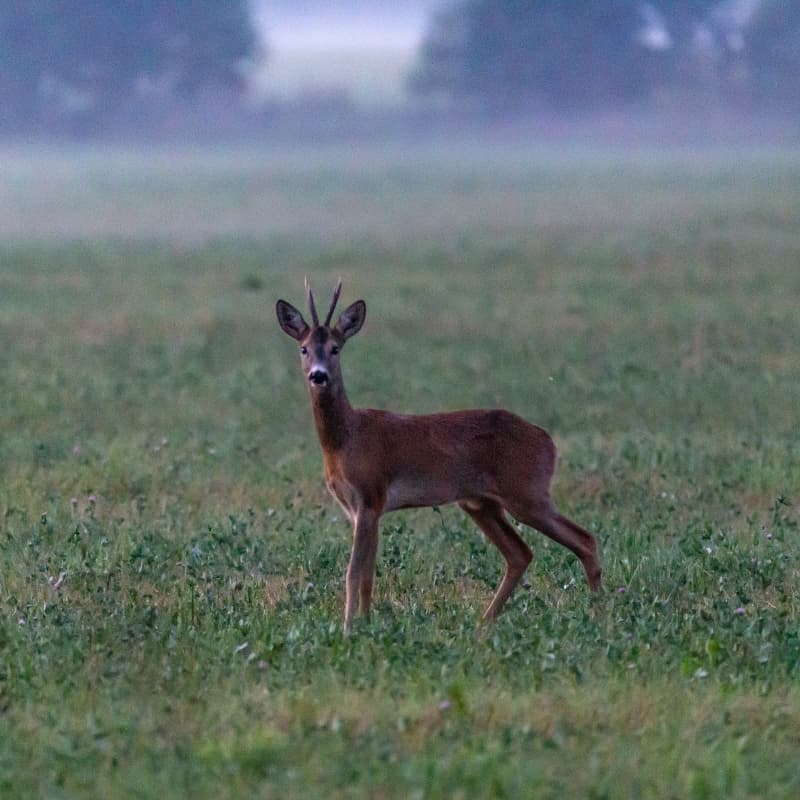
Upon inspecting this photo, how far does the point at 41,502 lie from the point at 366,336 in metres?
9.95

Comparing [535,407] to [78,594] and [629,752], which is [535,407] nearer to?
[78,594]

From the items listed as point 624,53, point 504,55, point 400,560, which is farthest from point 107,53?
point 400,560

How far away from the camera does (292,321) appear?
9.09 m

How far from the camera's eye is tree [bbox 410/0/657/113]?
108 meters

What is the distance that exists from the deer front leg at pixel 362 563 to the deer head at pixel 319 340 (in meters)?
0.63

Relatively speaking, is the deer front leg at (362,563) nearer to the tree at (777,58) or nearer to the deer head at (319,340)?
the deer head at (319,340)

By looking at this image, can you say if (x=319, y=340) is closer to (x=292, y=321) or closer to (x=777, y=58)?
(x=292, y=321)

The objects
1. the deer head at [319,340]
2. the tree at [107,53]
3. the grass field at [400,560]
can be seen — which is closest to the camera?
the grass field at [400,560]

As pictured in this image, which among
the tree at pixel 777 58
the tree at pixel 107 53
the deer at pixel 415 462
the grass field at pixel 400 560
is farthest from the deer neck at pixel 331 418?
the tree at pixel 107 53

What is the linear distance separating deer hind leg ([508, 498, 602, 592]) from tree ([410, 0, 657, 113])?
101 meters

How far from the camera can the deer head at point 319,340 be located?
28.9 feet

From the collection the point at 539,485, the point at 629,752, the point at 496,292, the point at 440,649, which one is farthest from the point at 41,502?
the point at 496,292

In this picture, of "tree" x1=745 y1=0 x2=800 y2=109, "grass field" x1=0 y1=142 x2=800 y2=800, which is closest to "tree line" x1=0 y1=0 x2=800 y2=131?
"tree" x1=745 y1=0 x2=800 y2=109

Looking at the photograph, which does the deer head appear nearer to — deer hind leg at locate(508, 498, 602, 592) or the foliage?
deer hind leg at locate(508, 498, 602, 592)
